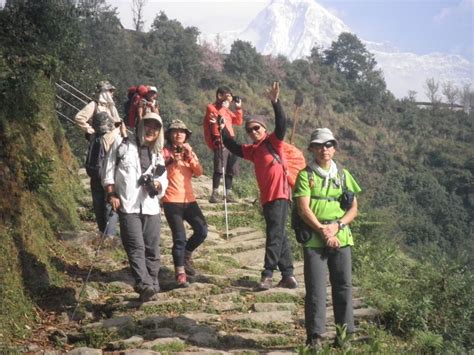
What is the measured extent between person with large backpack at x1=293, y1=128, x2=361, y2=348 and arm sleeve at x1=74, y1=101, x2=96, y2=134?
345cm

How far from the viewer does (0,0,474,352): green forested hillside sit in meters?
5.86

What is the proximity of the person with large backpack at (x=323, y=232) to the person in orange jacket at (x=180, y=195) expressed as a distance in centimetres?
198

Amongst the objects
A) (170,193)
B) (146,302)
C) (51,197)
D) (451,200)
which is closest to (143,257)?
(146,302)

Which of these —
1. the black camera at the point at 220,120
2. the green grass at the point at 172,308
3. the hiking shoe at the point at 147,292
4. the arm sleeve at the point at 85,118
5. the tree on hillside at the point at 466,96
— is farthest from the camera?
the tree on hillside at the point at 466,96

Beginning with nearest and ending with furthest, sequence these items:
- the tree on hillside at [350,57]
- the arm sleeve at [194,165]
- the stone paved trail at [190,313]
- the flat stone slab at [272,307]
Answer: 1. the stone paved trail at [190,313]
2. the flat stone slab at [272,307]
3. the arm sleeve at [194,165]
4. the tree on hillside at [350,57]

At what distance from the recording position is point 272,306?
5.79 meters

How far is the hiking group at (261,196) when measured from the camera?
455 cm

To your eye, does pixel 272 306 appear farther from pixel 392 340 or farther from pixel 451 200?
pixel 451 200

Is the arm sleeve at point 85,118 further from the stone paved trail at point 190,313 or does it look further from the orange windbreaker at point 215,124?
the orange windbreaker at point 215,124

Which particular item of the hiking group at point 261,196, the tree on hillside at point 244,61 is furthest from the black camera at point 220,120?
the tree on hillside at point 244,61

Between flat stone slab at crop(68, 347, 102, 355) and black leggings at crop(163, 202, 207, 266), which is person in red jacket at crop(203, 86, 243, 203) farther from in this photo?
flat stone slab at crop(68, 347, 102, 355)

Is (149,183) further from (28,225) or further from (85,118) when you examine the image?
(85,118)

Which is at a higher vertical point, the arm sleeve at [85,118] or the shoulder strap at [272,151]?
the arm sleeve at [85,118]

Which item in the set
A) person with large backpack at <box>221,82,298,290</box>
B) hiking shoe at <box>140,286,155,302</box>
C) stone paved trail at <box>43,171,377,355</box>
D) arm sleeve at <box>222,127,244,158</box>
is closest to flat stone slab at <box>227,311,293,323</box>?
stone paved trail at <box>43,171,377,355</box>
